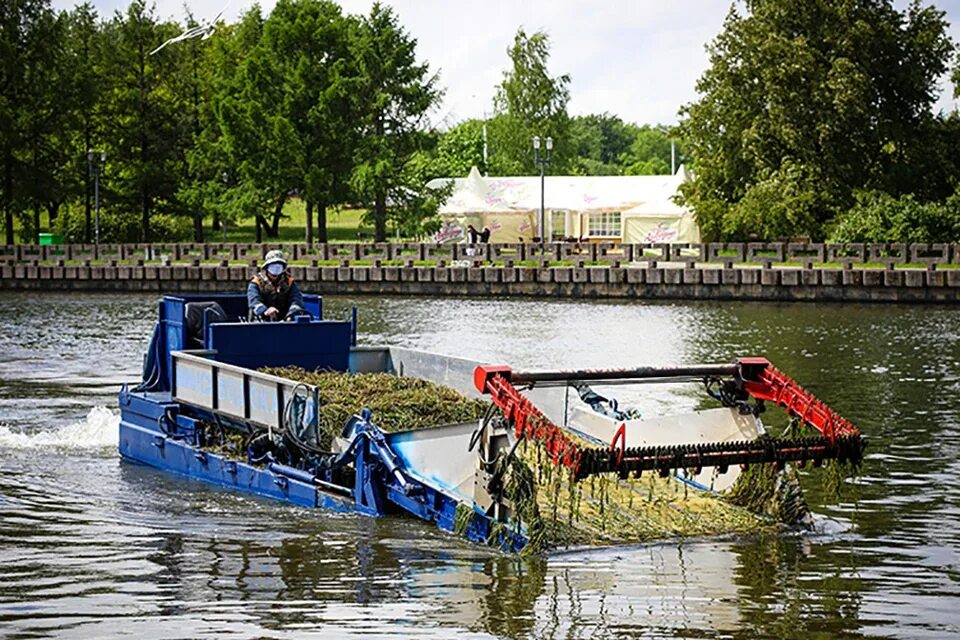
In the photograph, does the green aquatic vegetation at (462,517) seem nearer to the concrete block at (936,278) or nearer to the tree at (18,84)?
the concrete block at (936,278)

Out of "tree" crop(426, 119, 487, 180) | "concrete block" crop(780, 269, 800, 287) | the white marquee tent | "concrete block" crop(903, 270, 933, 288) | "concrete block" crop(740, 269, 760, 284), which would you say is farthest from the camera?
"tree" crop(426, 119, 487, 180)

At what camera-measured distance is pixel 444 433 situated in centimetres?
1510

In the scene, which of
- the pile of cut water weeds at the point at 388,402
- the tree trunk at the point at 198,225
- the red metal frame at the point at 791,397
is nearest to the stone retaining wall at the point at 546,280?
the tree trunk at the point at 198,225

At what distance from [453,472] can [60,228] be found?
74.8 m

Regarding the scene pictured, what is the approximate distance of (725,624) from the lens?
40.0 feet

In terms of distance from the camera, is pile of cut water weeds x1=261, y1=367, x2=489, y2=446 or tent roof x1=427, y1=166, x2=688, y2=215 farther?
tent roof x1=427, y1=166, x2=688, y2=215

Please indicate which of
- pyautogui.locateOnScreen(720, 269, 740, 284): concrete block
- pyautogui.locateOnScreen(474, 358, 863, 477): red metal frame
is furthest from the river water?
pyautogui.locateOnScreen(720, 269, 740, 284): concrete block

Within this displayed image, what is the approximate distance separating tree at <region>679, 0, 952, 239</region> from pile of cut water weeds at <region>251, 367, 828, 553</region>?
50.3 meters

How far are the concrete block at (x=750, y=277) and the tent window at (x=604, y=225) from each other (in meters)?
20.4

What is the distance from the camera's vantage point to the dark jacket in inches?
760

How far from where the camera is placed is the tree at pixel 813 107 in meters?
66.2

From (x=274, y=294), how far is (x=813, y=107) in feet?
168

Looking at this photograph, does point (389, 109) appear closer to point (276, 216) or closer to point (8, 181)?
point (276, 216)

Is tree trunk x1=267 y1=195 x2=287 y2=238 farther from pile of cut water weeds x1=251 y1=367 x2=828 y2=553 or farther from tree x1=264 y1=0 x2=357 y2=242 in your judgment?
pile of cut water weeds x1=251 y1=367 x2=828 y2=553
